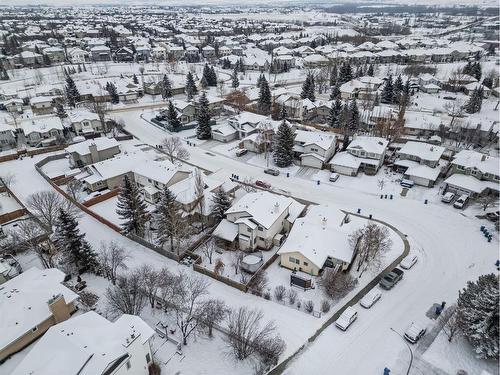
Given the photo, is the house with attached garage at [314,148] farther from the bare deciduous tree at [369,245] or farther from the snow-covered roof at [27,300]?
the snow-covered roof at [27,300]

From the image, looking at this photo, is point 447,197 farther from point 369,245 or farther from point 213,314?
point 213,314

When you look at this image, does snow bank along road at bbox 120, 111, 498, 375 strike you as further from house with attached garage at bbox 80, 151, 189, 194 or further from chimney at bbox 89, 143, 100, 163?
chimney at bbox 89, 143, 100, 163

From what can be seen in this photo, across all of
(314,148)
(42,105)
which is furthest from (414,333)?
(42,105)

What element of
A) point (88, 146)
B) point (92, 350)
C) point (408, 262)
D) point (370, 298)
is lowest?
point (408, 262)

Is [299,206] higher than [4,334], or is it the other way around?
[4,334]

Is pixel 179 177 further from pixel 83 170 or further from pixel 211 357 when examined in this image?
pixel 211 357

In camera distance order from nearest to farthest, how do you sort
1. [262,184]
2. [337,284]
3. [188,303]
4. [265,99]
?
[188,303]
[337,284]
[262,184]
[265,99]

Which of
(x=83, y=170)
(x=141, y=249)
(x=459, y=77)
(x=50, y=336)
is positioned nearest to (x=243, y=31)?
(x=459, y=77)
